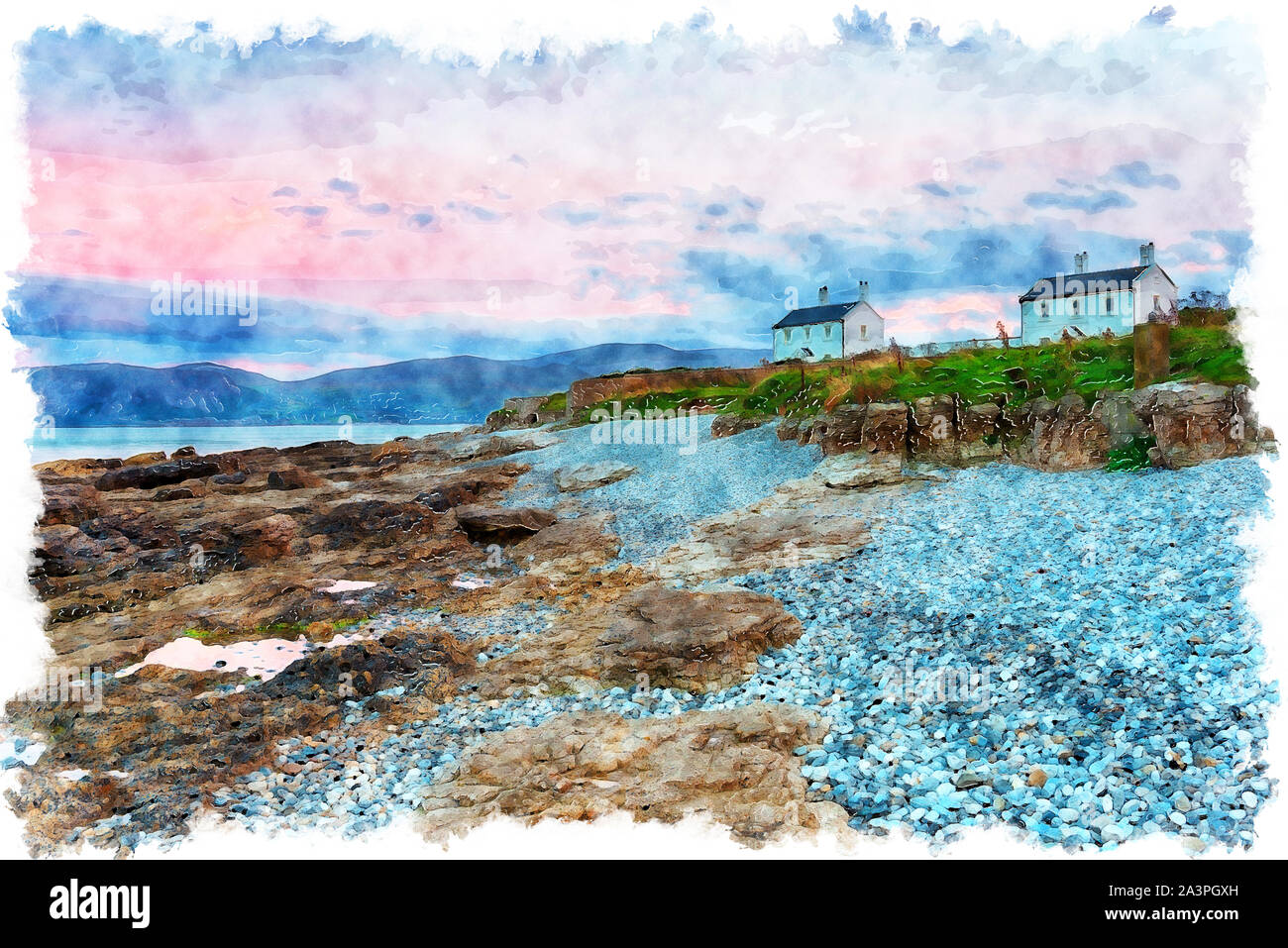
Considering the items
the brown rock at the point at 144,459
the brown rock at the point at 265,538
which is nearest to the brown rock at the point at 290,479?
the brown rock at the point at 144,459

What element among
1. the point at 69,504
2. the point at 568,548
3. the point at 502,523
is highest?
the point at 69,504

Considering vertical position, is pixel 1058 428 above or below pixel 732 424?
below

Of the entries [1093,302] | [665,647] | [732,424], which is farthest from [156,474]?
[1093,302]

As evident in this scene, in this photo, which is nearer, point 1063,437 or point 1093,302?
point 1063,437

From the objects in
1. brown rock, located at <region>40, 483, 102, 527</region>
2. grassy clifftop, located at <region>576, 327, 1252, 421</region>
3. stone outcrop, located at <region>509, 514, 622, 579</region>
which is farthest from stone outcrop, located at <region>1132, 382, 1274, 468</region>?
brown rock, located at <region>40, 483, 102, 527</region>

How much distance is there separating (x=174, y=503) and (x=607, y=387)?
526 inches

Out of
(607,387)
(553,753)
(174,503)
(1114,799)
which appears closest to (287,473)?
(174,503)

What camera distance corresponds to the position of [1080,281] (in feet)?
58.2

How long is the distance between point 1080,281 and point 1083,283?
181mm

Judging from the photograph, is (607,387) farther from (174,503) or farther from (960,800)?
(960,800)

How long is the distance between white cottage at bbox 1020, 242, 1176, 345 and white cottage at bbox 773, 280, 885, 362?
14.2 ft

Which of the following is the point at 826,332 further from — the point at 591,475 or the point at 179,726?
the point at 179,726

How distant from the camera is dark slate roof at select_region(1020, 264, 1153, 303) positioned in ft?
52.6

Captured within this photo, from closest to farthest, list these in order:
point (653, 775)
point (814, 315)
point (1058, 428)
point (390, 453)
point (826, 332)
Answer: point (653, 775) → point (1058, 428) → point (390, 453) → point (826, 332) → point (814, 315)
